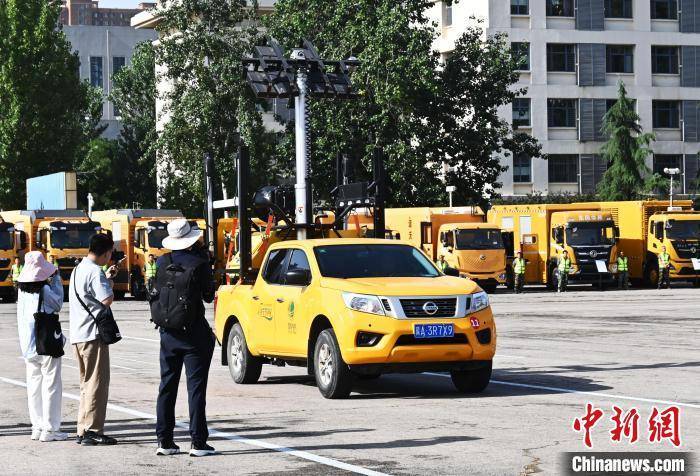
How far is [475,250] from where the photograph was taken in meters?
50.4

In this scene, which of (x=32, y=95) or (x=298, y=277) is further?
(x=32, y=95)

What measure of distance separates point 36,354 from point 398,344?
4.07 meters

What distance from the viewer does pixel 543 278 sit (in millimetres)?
53188

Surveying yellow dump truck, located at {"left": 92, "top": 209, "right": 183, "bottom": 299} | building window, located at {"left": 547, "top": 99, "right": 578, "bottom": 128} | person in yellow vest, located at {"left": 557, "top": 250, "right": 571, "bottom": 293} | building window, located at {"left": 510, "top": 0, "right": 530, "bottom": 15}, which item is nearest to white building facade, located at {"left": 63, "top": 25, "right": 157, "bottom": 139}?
building window, located at {"left": 510, "top": 0, "right": 530, "bottom": 15}

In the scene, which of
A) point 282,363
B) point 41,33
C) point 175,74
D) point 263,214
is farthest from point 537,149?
point 282,363

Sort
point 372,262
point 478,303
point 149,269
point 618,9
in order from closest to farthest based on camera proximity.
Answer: point 478,303, point 372,262, point 149,269, point 618,9

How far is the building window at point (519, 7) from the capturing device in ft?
269

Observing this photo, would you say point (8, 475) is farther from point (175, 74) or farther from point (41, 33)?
point (41, 33)

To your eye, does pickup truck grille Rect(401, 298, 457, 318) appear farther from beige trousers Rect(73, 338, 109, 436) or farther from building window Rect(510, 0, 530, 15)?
building window Rect(510, 0, 530, 15)

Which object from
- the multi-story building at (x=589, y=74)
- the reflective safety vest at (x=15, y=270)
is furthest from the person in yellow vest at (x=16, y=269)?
the multi-story building at (x=589, y=74)

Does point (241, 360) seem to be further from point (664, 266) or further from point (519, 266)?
point (664, 266)

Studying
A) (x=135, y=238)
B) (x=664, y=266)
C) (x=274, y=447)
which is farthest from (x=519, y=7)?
(x=274, y=447)

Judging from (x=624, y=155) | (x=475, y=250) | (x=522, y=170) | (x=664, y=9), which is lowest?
(x=475, y=250)

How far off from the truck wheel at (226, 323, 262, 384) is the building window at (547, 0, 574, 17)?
6813 cm
